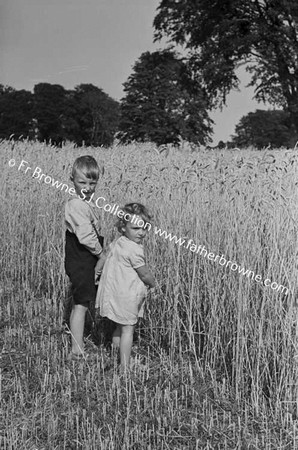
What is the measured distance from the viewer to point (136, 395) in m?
2.82

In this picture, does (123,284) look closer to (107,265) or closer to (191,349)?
(107,265)

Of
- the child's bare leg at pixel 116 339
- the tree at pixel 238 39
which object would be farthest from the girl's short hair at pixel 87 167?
the tree at pixel 238 39

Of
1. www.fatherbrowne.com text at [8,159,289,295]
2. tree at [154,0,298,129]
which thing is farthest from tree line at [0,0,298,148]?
www.fatherbrowne.com text at [8,159,289,295]

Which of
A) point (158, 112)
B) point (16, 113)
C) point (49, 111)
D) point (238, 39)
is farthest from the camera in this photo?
point (49, 111)

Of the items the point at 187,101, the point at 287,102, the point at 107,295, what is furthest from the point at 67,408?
the point at 187,101

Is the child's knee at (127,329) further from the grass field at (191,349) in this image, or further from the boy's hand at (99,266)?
the boy's hand at (99,266)

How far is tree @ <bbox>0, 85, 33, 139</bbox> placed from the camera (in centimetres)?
3722

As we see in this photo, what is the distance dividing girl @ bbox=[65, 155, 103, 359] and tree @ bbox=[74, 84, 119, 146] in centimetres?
3758

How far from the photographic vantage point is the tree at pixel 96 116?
1647 inches

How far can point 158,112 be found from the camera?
33.4m

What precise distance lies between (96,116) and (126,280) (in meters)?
40.1

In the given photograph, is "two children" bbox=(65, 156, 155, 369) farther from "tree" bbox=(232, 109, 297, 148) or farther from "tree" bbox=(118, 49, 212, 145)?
"tree" bbox=(232, 109, 297, 148)

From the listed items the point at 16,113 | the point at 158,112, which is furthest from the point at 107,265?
the point at 16,113

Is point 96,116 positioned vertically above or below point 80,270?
above
